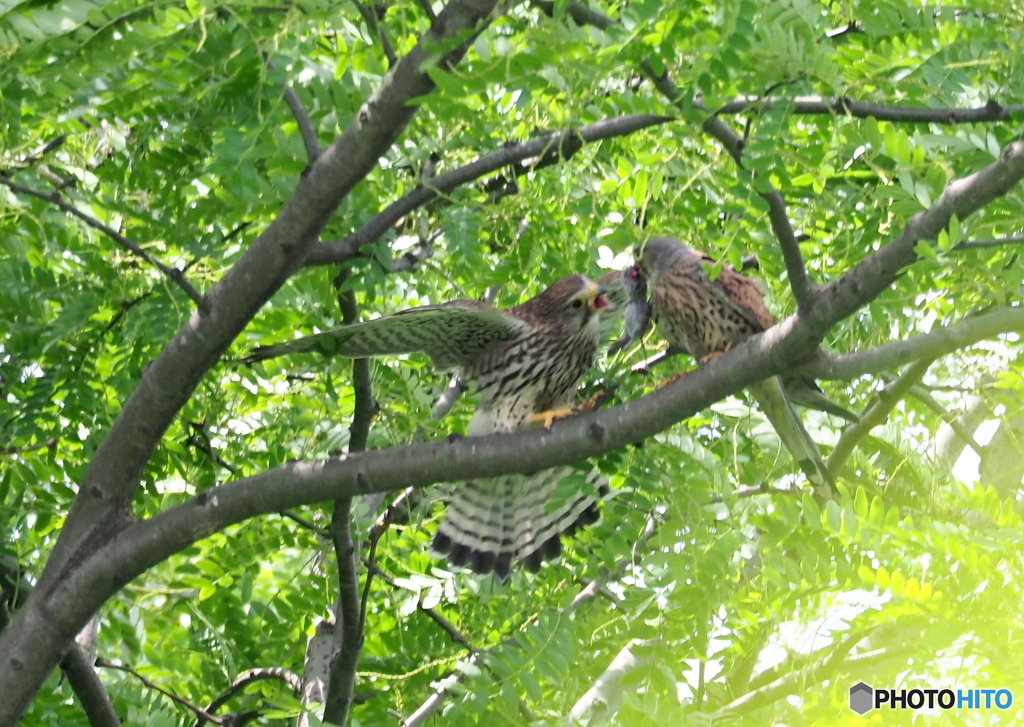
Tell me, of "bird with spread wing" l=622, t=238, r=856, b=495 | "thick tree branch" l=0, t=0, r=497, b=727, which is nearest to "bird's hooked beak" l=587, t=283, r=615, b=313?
"bird with spread wing" l=622, t=238, r=856, b=495

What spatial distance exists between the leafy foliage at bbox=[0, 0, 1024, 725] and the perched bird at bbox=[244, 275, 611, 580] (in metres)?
0.11

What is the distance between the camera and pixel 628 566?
3561 mm

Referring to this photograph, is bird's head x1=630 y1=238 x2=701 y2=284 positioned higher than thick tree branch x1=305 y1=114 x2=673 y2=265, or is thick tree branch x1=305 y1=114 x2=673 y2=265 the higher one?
bird's head x1=630 y1=238 x2=701 y2=284

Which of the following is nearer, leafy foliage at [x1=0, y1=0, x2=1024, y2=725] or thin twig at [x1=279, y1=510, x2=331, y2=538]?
leafy foliage at [x1=0, y1=0, x2=1024, y2=725]

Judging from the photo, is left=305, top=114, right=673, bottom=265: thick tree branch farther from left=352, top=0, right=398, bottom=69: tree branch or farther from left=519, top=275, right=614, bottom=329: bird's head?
left=519, top=275, right=614, bottom=329: bird's head

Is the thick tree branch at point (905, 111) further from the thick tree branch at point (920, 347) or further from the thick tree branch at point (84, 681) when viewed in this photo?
the thick tree branch at point (84, 681)

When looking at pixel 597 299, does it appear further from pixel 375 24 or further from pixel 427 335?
pixel 375 24

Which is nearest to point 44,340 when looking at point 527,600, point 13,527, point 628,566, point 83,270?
point 83,270

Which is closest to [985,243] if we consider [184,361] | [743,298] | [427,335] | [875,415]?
[743,298]

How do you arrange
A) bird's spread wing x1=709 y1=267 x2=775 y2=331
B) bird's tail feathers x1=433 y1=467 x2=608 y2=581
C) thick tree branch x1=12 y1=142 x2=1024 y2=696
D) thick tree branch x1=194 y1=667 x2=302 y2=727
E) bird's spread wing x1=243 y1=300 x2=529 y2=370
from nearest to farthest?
thick tree branch x1=12 y1=142 x2=1024 y2=696 < bird's spread wing x1=243 y1=300 x2=529 y2=370 < bird's spread wing x1=709 y1=267 x2=775 y2=331 < thick tree branch x1=194 y1=667 x2=302 y2=727 < bird's tail feathers x1=433 y1=467 x2=608 y2=581

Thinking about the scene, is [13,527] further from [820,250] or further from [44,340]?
[820,250]

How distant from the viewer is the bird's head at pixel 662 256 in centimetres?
347

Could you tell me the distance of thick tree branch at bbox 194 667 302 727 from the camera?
3414mm

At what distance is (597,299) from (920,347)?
1396 millimetres
